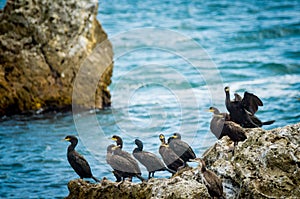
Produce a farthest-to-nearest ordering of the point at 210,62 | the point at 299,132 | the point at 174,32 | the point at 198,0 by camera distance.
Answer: the point at 198,0 → the point at 174,32 → the point at 210,62 → the point at 299,132

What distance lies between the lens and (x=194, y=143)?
52.2 feet

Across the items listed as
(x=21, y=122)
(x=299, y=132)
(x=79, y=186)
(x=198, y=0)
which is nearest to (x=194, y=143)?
(x=21, y=122)

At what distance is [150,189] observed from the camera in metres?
8.66

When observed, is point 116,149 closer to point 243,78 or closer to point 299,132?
point 299,132

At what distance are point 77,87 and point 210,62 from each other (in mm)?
9149

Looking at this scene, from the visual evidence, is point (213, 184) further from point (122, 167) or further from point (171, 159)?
point (122, 167)

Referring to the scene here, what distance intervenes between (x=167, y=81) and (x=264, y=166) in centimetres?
1578

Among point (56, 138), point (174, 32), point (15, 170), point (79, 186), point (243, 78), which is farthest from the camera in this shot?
point (174, 32)

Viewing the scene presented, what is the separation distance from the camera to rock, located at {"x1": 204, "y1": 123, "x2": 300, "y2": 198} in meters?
7.95

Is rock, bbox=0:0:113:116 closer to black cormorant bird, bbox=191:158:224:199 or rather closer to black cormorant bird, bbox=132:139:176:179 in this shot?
black cormorant bird, bbox=132:139:176:179

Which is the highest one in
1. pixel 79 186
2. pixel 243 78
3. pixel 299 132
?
pixel 299 132

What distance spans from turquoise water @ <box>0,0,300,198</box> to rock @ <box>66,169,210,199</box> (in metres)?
3.82

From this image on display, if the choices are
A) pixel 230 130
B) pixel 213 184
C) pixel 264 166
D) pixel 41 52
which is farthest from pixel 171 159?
pixel 41 52

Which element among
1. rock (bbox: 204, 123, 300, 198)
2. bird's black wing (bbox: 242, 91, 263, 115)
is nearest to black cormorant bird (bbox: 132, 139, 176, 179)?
rock (bbox: 204, 123, 300, 198)
